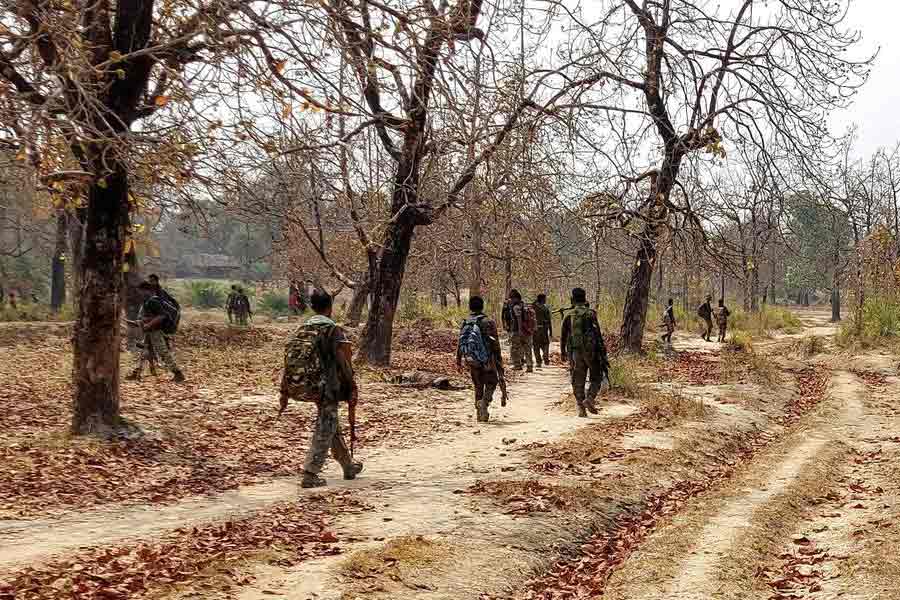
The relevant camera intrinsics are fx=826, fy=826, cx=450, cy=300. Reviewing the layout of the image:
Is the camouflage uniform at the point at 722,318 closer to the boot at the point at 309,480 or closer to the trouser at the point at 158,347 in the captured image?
the trouser at the point at 158,347

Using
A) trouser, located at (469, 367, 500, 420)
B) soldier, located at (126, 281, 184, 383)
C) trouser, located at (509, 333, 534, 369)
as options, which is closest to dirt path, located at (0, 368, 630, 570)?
trouser, located at (469, 367, 500, 420)

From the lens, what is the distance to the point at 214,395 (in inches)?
550

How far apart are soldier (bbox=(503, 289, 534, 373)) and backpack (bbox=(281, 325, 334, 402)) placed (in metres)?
10.4

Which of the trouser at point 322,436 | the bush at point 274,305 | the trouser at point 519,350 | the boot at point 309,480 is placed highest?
the bush at point 274,305

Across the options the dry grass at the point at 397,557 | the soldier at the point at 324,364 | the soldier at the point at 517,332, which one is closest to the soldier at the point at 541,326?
the soldier at the point at 517,332

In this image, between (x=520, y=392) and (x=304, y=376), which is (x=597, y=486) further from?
(x=520, y=392)

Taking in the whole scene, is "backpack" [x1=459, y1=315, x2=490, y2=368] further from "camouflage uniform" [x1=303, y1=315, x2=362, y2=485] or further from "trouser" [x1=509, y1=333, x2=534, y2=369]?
"trouser" [x1=509, y1=333, x2=534, y2=369]

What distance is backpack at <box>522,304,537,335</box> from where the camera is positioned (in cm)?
1850

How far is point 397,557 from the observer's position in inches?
231

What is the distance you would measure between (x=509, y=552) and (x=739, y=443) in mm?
6485

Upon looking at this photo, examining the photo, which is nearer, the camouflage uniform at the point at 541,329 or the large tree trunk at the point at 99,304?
→ the large tree trunk at the point at 99,304

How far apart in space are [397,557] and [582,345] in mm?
7127

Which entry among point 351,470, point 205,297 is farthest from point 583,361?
point 205,297

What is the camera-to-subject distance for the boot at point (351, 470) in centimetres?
849
